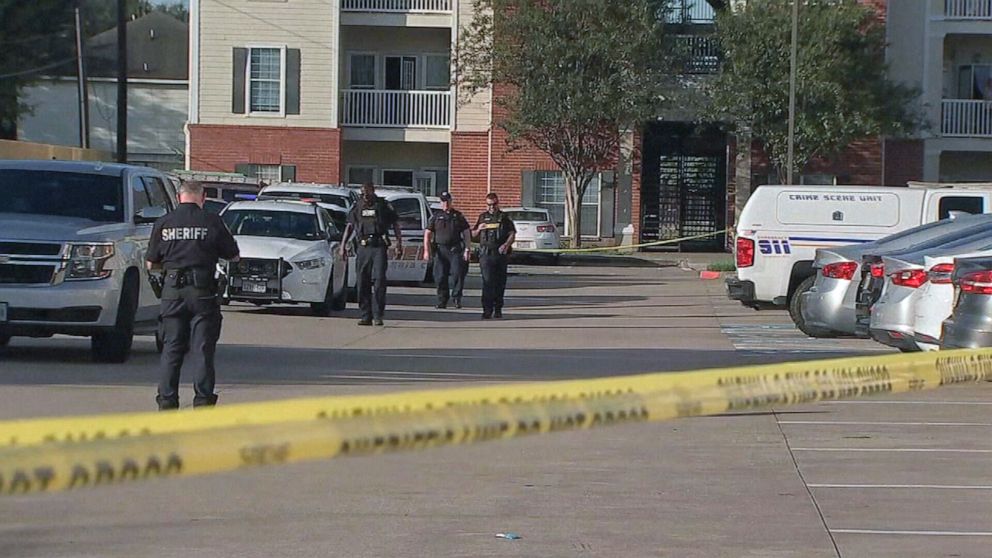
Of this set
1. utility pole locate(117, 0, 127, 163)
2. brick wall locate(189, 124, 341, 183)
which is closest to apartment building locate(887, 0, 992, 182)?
brick wall locate(189, 124, 341, 183)

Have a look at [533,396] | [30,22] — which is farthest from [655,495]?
[30,22]

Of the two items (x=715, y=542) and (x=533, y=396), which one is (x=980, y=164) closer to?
(x=715, y=542)

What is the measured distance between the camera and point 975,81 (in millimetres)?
44469

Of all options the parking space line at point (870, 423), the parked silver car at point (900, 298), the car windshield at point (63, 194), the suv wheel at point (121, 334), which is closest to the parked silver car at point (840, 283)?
the parked silver car at point (900, 298)

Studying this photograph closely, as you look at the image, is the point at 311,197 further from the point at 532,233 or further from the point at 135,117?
the point at 135,117

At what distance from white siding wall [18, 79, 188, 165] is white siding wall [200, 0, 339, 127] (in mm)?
11415

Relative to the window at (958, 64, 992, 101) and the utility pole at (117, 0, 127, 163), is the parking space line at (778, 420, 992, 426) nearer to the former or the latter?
the utility pole at (117, 0, 127, 163)

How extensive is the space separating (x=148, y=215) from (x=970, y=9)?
33.7 metres

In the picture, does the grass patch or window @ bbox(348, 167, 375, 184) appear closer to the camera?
the grass patch

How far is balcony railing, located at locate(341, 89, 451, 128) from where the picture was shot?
147 feet

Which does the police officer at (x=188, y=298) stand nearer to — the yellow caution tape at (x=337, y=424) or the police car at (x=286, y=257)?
the yellow caution tape at (x=337, y=424)

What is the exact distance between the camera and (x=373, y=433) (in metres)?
4.29

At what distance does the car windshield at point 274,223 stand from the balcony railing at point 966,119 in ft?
86.4

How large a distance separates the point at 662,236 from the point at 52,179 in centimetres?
3109
